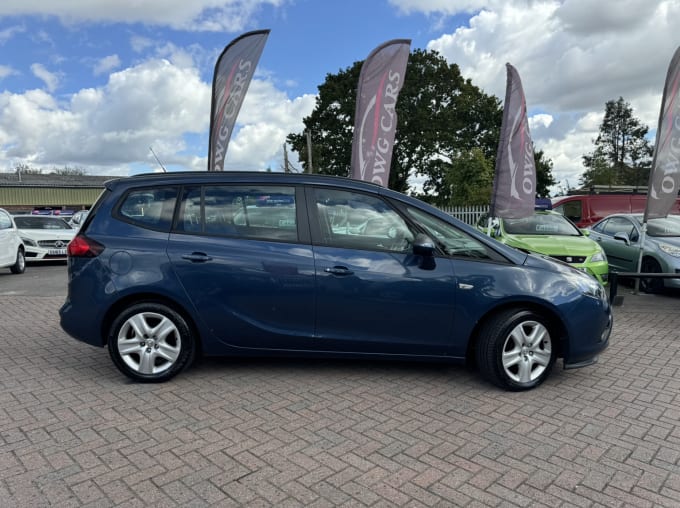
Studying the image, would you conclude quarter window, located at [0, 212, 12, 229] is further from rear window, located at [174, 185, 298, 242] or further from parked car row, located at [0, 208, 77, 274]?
rear window, located at [174, 185, 298, 242]

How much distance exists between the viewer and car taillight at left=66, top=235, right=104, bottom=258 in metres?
4.12

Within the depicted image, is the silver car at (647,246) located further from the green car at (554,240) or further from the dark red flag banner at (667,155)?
the green car at (554,240)

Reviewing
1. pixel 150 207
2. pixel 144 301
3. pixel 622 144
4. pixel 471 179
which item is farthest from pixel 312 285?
pixel 622 144

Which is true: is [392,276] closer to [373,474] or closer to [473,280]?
[473,280]

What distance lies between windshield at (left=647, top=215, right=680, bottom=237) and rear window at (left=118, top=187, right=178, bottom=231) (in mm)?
8412

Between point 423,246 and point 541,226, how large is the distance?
6030mm

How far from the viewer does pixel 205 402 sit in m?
3.81

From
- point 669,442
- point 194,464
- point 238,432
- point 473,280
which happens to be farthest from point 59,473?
point 669,442

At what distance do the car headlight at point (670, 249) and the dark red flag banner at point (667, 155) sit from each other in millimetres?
501

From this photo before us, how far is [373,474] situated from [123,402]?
2.05 meters

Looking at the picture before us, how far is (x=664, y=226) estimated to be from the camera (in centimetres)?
918

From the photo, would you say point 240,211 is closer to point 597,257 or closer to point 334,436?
point 334,436

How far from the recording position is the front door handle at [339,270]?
397 centimetres

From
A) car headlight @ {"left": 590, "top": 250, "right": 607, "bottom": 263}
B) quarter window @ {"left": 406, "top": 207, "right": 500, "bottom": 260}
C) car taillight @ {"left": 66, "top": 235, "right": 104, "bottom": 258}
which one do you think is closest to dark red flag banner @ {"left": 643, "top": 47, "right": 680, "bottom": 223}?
car headlight @ {"left": 590, "top": 250, "right": 607, "bottom": 263}
